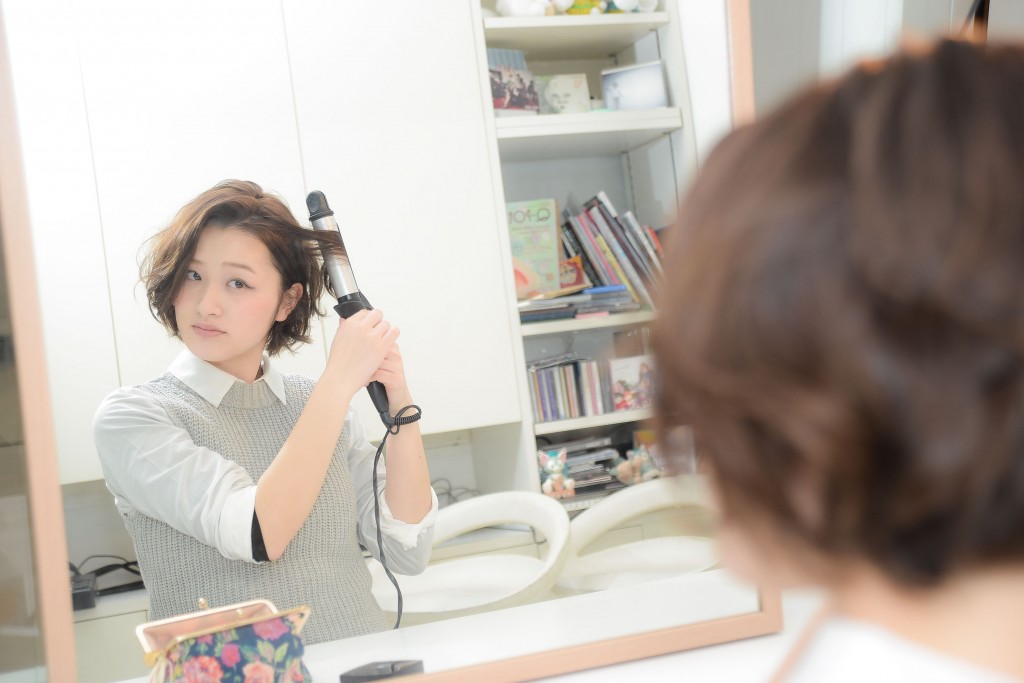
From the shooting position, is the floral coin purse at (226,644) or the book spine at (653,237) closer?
the floral coin purse at (226,644)

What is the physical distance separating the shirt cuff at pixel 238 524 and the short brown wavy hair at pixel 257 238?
0.17 metres

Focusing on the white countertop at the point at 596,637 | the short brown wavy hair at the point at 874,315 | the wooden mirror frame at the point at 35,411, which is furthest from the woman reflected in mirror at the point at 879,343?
the white countertop at the point at 596,637

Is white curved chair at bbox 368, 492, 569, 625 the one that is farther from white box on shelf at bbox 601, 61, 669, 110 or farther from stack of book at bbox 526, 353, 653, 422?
white box on shelf at bbox 601, 61, 669, 110

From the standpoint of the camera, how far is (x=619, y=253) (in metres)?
1.16

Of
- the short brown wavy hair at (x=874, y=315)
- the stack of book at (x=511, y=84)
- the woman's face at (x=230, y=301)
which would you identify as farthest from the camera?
the stack of book at (x=511, y=84)

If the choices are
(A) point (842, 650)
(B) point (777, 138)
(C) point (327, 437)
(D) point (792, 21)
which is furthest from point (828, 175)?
(D) point (792, 21)

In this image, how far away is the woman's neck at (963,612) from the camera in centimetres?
39

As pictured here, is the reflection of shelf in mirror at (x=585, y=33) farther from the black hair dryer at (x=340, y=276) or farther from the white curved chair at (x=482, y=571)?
the white curved chair at (x=482, y=571)

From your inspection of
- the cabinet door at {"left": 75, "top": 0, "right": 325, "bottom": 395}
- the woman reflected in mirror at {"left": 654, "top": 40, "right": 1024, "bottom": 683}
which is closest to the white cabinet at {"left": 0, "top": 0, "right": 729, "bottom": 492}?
the cabinet door at {"left": 75, "top": 0, "right": 325, "bottom": 395}

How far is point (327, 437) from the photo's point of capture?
1014 millimetres

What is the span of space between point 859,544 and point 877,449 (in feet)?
0.17

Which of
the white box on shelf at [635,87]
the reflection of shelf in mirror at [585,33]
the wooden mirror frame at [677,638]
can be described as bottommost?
the wooden mirror frame at [677,638]

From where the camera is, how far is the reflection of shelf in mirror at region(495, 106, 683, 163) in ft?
3.70

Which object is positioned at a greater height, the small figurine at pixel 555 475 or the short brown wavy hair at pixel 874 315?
the short brown wavy hair at pixel 874 315
